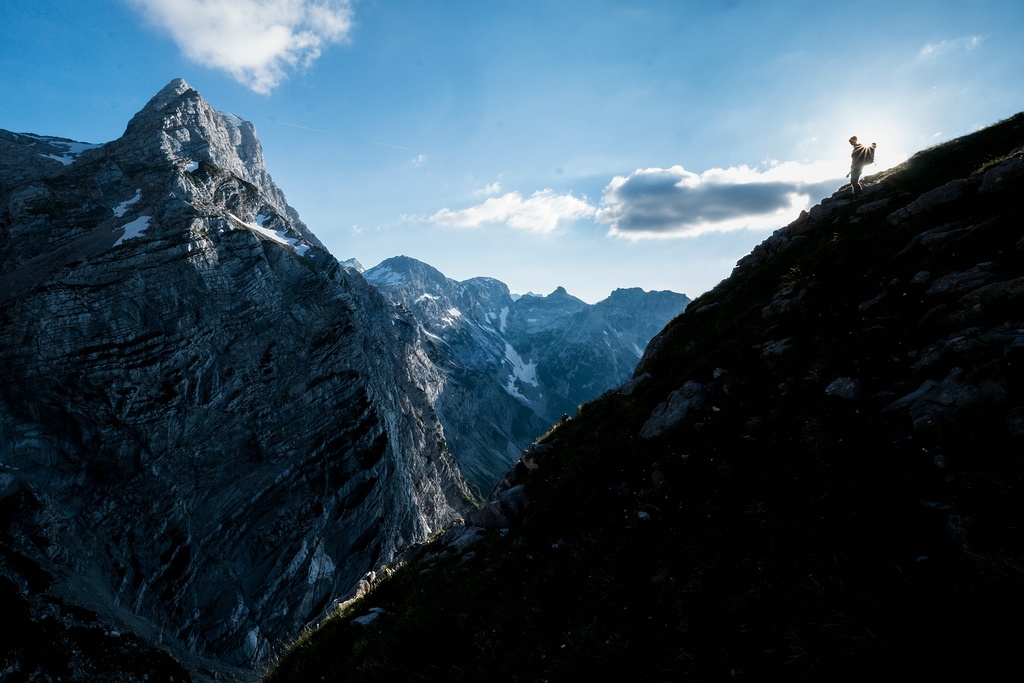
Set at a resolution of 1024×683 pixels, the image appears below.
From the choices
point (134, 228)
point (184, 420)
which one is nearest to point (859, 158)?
point (184, 420)

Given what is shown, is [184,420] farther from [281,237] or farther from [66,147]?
[66,147]

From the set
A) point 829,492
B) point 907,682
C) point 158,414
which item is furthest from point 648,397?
point 158,414

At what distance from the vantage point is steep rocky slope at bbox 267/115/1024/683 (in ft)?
16.0

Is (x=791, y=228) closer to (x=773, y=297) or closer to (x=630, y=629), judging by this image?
(x=773, y=297)

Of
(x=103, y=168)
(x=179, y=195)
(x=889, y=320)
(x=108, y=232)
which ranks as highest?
(x=103, y=168)

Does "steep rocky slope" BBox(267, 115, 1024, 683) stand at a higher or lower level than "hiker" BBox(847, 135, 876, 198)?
lower

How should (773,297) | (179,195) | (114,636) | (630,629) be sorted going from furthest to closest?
(179,195), (114,636), (773,297), (630,629)

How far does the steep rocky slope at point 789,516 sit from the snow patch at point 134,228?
95.2 metres

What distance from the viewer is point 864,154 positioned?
21750 millimetres

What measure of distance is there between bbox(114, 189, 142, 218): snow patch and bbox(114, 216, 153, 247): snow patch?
1049 cm

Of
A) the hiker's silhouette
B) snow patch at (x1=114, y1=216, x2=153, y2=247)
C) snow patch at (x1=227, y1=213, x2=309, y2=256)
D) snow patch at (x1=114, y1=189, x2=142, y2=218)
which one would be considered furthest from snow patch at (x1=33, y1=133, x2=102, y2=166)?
the hiker's silhouette

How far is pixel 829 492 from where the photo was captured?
6711mm

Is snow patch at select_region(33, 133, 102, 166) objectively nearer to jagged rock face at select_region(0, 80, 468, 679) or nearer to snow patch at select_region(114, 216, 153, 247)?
jagged rock face at select_region(0, 80, 468, 679)

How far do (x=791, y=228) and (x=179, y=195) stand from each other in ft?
395
